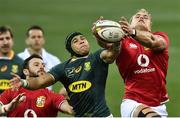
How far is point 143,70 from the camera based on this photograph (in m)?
12.1

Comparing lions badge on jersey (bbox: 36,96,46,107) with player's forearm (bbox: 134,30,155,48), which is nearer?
player's forearm (bbox: 134,30,155,48)

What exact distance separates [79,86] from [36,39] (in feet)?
13.7

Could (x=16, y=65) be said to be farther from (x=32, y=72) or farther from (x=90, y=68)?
(x=90, y=68)

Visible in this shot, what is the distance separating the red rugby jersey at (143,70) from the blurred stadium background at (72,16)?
6.52 metres

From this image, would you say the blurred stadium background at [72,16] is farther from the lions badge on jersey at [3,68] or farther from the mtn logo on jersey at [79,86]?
the mtn logo on jersey at [79,86]

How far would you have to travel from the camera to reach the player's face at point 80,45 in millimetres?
12016

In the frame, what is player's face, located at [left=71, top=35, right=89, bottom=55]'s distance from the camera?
12016 millimetres

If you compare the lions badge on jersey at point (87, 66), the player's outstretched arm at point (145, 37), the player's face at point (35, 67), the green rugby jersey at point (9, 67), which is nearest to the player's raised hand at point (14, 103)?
the player's face at point (35, 67)

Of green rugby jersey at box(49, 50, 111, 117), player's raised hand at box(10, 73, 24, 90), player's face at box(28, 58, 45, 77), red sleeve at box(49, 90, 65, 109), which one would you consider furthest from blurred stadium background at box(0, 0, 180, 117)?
player's raised hand at box(10, 73, 24, 90)

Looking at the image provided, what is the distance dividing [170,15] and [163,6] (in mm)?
685

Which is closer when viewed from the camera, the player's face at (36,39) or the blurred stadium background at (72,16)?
the player's face at (36,39)

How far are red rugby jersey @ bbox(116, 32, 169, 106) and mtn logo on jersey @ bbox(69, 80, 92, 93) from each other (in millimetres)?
710

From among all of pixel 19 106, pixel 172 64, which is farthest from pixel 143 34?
pixel 172 64

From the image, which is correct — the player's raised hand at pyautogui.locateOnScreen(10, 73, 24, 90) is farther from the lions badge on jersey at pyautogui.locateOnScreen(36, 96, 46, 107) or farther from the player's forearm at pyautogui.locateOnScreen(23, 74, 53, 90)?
the lions badge on jersey at pyautogui.locateOnScreen(36, 96, 46, 107)
